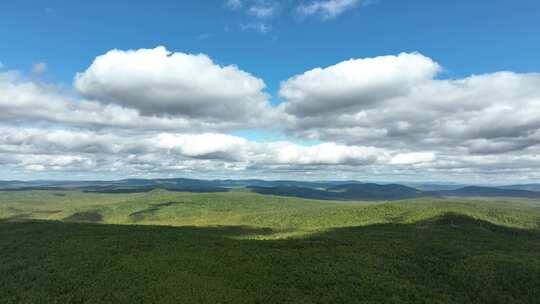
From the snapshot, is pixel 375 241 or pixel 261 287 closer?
pixel 261 287

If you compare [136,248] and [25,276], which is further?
[136,248]

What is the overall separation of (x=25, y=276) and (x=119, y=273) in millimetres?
28458

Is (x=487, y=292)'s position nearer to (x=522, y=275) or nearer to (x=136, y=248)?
(x=522, y=275)

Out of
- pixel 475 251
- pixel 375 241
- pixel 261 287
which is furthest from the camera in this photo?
pixel 375 241

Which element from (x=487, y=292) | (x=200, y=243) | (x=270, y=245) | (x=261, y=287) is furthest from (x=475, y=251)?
(x=200, y=243)

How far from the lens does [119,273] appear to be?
9662 cm

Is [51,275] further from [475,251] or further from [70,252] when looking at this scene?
[475,251]

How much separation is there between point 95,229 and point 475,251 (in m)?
190

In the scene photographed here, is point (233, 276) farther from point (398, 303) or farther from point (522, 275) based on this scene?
point (522, 275)

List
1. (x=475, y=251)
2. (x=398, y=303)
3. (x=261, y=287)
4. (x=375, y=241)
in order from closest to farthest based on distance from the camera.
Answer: (x=398, y=303) < (x=261, y=287) < (x=475, y=251) < (x=375, y=241)

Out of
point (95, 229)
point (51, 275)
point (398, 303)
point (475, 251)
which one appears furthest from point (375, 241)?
point (95, 229)

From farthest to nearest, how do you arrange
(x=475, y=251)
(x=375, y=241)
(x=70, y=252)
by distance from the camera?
(x=375, y=241) < (x=475, y=251) < (x=70, y=252)

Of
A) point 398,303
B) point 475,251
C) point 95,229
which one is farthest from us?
point 95,229

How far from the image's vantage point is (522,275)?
3937 inches
